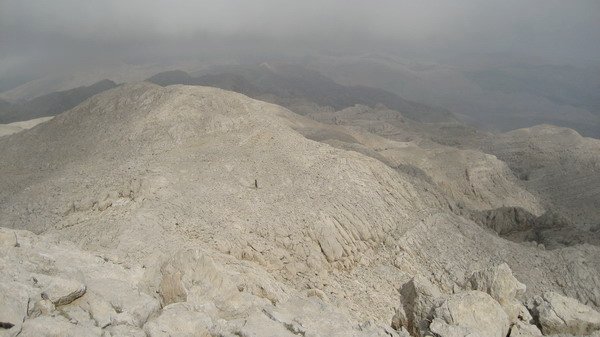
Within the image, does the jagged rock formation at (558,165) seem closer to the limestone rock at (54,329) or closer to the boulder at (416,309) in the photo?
the boulder at (416,309)

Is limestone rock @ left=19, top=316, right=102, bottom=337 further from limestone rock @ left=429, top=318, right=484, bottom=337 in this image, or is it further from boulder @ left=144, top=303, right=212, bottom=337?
limestone rock @ left=429, top=318, right=484, bottom=337

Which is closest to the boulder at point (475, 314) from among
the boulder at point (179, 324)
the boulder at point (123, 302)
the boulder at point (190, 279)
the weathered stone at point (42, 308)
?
the boulder at point (190, 279)

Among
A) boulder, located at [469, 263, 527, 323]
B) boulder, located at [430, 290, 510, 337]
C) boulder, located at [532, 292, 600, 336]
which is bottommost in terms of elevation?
boulder, located at [532, 292, 600, 336]

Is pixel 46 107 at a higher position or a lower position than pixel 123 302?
lower

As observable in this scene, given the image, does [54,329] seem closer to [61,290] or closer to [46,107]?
[61,290]

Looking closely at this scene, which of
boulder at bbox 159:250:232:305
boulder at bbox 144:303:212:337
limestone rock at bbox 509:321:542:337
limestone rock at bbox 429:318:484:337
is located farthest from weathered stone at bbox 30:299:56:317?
limestone rock at bbox 509:321:542:337

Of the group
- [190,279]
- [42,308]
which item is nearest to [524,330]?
[190,279]
